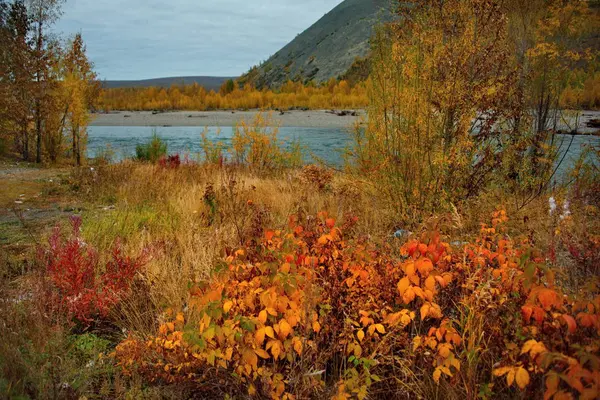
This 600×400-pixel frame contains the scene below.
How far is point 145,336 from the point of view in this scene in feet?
9.64

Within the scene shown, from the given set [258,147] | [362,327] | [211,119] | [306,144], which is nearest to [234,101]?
[211,119]

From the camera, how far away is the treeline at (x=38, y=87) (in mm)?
13094

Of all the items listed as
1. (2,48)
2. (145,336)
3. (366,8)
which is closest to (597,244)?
(145,336)

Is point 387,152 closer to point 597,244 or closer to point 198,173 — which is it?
point 597,244

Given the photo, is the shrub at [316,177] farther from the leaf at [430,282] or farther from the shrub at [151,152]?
the shrub at [151,152]

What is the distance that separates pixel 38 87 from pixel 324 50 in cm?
10916

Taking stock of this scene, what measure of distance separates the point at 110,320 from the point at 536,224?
447cm

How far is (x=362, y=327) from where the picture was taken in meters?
2.37

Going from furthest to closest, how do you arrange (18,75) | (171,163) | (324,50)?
(324,50), (18,75), (171,163)

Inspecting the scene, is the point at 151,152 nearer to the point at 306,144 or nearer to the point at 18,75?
the point at 18,75

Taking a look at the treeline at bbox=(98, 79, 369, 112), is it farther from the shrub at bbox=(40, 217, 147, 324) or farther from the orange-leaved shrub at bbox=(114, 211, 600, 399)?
the orange-leaved shrub at bbox=(114, 211, 600, 399)

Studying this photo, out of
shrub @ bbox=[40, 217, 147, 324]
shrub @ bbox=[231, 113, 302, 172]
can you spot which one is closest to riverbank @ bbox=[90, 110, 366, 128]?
shrub @ bbox=[231, 113, 302, 172]

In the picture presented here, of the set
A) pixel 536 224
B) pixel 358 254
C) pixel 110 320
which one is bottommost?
pixel 110 320

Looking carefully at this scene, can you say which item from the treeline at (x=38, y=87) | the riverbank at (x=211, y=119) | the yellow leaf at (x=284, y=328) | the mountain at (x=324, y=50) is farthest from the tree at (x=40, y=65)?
the mountain at (x=324, y=50)
